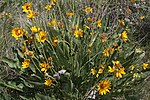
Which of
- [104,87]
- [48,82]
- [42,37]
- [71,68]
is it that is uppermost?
[42,37]

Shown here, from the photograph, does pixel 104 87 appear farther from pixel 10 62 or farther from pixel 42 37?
pixel 10 62

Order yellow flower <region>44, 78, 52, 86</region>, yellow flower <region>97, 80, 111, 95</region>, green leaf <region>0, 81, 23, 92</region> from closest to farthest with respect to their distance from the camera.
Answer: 1. yellow flower <region>97, 80, 111, 95</region>
2. yellow flower <region>44, 78, 52, 86</region>
3. green leaf <region>0, 81, 23, 92</region>

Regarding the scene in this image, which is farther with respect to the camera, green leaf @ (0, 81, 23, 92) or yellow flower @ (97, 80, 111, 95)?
green leaf @ (0, 81, 23, 92)

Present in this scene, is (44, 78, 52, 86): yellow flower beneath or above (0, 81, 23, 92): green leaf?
beneath

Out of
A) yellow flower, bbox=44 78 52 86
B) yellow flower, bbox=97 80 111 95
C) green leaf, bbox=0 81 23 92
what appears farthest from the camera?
green leaf, bbox=0 81 23 92

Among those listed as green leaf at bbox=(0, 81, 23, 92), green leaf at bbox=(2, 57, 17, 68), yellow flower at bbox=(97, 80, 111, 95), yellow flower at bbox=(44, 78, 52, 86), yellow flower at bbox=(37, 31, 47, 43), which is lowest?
yellow flower at bbox=(97, 80, 111, 95)

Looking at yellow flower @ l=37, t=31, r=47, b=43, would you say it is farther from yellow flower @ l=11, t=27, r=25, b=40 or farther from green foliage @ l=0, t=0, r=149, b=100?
yellow flower @ l=11, t=27, r=25, b=40

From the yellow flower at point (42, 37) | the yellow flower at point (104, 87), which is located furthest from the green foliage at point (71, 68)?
the yellow flower at point (104, 87)

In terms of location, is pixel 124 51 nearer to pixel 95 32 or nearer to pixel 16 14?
pixel 95 32

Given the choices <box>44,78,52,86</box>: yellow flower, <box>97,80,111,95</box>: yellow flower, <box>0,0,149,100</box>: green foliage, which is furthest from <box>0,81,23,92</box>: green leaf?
<box>97,80,111,95</box>: yellow flower

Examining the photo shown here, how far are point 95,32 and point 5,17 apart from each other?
140 centimetres

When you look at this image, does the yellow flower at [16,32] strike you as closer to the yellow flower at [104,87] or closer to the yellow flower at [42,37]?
the yellow flower at [42,37]

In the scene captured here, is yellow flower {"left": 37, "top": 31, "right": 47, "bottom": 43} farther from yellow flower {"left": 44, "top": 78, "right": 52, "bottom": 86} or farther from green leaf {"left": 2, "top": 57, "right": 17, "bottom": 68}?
green leaf {"left": 2, "top": 57, "right": 17, "bottom": 68}

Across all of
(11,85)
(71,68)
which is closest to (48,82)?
(71,68)
